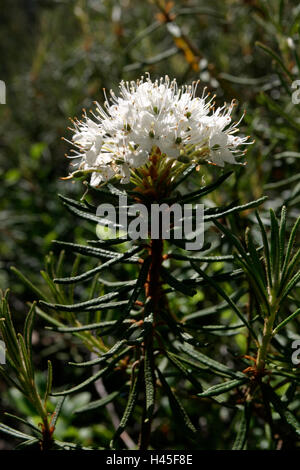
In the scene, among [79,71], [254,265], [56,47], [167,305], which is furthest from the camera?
[56,47]

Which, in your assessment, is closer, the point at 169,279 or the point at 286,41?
the point at 169,279

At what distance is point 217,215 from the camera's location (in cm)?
98

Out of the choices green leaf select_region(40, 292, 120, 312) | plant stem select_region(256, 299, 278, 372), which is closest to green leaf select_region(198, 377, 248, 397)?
plant stem select_region(256, 299, 278, 372)

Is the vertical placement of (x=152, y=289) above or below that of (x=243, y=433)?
above

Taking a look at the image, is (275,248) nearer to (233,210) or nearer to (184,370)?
(233,210)

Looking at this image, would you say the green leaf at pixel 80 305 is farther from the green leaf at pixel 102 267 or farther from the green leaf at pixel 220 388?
the green leaf at pixel 220 388

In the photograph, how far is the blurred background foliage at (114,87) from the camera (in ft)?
5.93

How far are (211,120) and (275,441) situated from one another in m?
1.03

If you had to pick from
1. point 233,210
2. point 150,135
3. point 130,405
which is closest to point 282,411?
point 130,405
